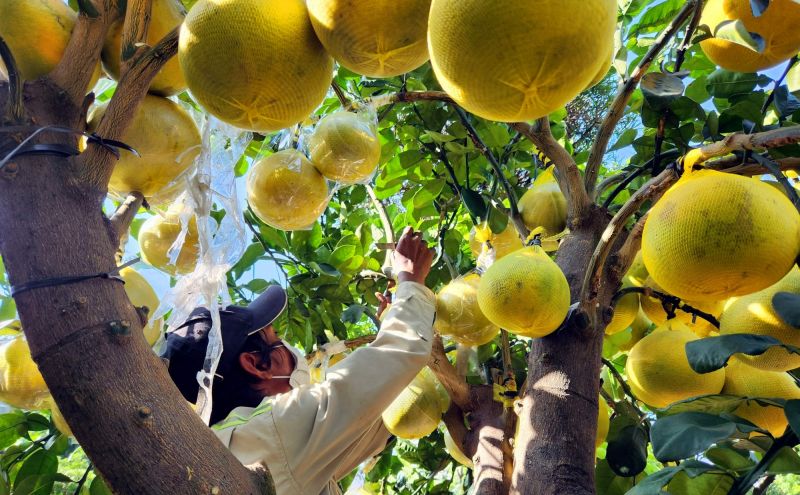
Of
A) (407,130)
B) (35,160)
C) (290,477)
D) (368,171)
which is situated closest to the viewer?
(35,160)

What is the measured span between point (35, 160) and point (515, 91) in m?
0.75

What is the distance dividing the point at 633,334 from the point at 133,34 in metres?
1.80

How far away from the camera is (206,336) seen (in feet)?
6.23

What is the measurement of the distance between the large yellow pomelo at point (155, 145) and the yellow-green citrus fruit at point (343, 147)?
532 mm

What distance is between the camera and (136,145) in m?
1.27

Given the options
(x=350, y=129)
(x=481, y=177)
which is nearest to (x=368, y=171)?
(x=350, y=129)

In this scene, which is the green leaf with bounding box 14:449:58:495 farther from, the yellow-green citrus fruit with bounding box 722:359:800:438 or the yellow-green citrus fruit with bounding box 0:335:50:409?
the yellow-green citrus fruit with bounding box 722:359:800:438

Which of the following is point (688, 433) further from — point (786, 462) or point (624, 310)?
point (624, 310)

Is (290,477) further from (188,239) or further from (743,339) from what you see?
(743,339)

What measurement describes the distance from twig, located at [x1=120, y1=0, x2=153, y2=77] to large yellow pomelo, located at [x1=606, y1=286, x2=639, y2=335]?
1372mm

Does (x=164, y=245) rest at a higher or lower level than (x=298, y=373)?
higher

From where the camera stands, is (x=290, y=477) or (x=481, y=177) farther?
(x=481, y=177)

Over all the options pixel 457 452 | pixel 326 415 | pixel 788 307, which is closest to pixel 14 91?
pixel 326 415

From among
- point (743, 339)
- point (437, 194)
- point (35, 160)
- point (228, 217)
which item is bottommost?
point (437, 194)
